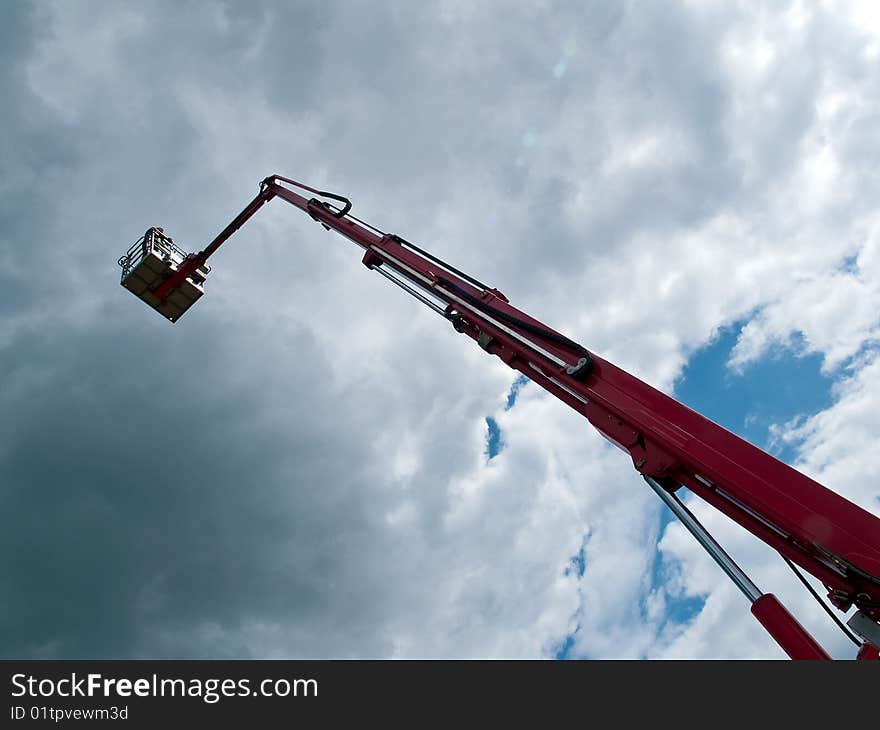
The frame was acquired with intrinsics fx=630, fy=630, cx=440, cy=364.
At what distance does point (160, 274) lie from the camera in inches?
590

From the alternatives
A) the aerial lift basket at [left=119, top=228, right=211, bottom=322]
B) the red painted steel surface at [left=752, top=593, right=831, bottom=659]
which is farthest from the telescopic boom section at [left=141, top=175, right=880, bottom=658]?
the aerial lift basket at [left=119, top=228, right=211, bottom=322]

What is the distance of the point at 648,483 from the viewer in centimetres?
746

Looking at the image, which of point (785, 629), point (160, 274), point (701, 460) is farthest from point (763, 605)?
point (160, 274)

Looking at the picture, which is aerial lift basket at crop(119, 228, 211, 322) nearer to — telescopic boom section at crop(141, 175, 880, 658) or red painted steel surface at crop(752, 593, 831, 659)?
telescopic boom section at crop(141, 175, 880, 658)

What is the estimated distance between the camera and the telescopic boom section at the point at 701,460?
19.1 feet

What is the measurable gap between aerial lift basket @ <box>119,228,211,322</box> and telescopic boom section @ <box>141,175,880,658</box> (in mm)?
7267

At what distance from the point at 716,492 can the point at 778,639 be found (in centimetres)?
160

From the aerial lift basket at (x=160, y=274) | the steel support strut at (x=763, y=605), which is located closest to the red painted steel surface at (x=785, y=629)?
the steel support strut at (x=763, y=605)

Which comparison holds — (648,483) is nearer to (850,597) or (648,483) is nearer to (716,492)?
(716,492)

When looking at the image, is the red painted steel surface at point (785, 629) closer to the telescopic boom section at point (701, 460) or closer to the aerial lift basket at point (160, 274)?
the telescopic boom section at point (701, 460)

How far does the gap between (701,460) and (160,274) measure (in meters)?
12.9

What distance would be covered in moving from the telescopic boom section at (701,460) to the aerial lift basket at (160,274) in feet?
23.8

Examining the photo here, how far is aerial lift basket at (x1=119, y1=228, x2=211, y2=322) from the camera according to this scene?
14719 millimetres
